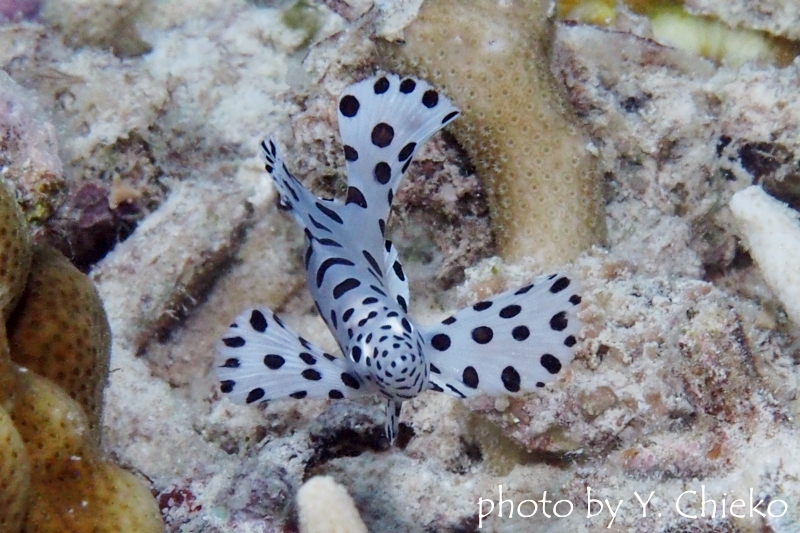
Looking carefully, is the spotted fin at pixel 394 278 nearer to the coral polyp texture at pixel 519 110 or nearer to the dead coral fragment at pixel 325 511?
the coral polyp texture at pixel 519 110

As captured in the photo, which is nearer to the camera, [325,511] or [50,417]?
[50,417]

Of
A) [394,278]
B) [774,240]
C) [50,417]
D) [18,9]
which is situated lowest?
[50,417]

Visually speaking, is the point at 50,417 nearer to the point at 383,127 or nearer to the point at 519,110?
the point at 383,127

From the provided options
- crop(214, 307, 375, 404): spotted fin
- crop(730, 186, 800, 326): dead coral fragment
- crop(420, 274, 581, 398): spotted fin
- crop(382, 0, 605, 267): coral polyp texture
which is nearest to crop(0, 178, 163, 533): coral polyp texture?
crop(214, 307, 375, 404): spotted fin

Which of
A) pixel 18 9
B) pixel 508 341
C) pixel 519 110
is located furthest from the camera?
pixel 18 9

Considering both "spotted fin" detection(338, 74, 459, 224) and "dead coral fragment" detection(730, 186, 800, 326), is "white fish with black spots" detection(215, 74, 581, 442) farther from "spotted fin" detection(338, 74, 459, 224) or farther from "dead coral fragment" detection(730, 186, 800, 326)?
"dead coral fragment" detection(730, 186, 800, 326)

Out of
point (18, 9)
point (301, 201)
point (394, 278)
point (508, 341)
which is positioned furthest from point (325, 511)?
point (18, 9)
